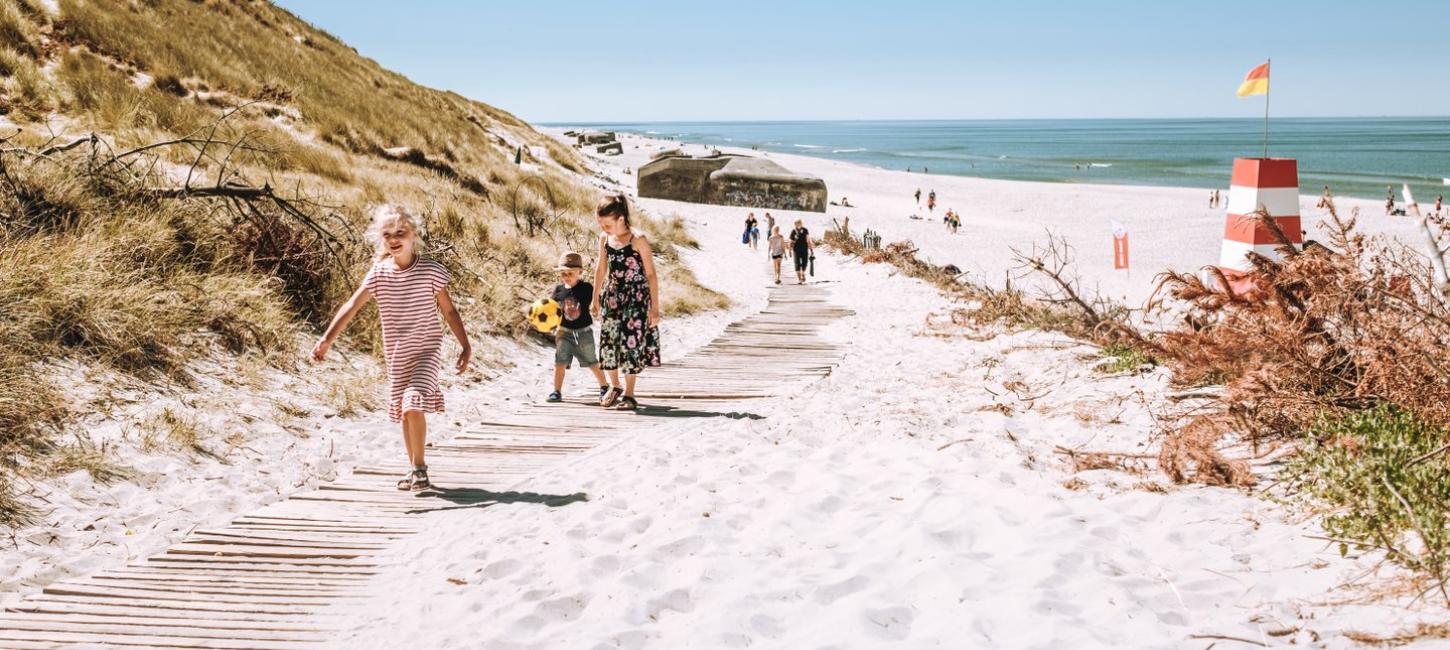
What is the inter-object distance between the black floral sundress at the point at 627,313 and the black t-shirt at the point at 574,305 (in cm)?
43

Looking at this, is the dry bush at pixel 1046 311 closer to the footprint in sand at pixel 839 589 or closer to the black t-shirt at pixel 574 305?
the black t-shirt at pixel 574 305

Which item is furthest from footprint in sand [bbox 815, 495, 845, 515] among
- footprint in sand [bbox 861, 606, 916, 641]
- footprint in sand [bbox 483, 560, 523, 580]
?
footprint in sand [bbox 483, 560, 523, 580]

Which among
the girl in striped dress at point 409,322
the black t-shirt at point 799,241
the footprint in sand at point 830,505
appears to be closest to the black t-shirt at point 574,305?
the girl in striped dress at point 409,322

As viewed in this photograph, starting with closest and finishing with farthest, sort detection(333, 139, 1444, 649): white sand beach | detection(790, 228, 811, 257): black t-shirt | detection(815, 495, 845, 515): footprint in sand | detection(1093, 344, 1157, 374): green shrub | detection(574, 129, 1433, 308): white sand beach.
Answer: detection(333, 139, 1444, 649): white sand beach, detection(815, 495, 845, 515): footprint in sand, detection(1093, 344, 1157, 374): green shrub, detection(790, 228, 811, 257): black t-shirt, detection(574, 129, 1433, 308): white sand beach

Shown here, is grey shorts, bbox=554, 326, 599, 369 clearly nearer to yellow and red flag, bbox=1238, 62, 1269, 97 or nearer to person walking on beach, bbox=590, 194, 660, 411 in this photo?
person walking on beach, bbox=590, 194, 660, 411

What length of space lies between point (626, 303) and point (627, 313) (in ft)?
0.27

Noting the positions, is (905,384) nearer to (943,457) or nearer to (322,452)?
(943,457)

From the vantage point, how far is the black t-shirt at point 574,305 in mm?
7207

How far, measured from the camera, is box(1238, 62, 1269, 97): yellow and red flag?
6.21 m

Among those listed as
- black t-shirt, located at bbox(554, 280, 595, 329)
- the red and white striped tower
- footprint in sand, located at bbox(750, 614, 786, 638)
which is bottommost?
footprint in sand, located at bbox(750, 614, 786, 638)

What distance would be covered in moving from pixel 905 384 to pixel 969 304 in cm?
511

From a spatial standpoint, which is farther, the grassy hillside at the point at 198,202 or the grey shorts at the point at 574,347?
the grey shorts at the point at 574,347

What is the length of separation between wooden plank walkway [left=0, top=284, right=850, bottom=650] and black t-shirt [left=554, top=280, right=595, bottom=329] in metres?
0.70

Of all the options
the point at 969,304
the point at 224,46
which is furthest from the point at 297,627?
the point at 224,46
